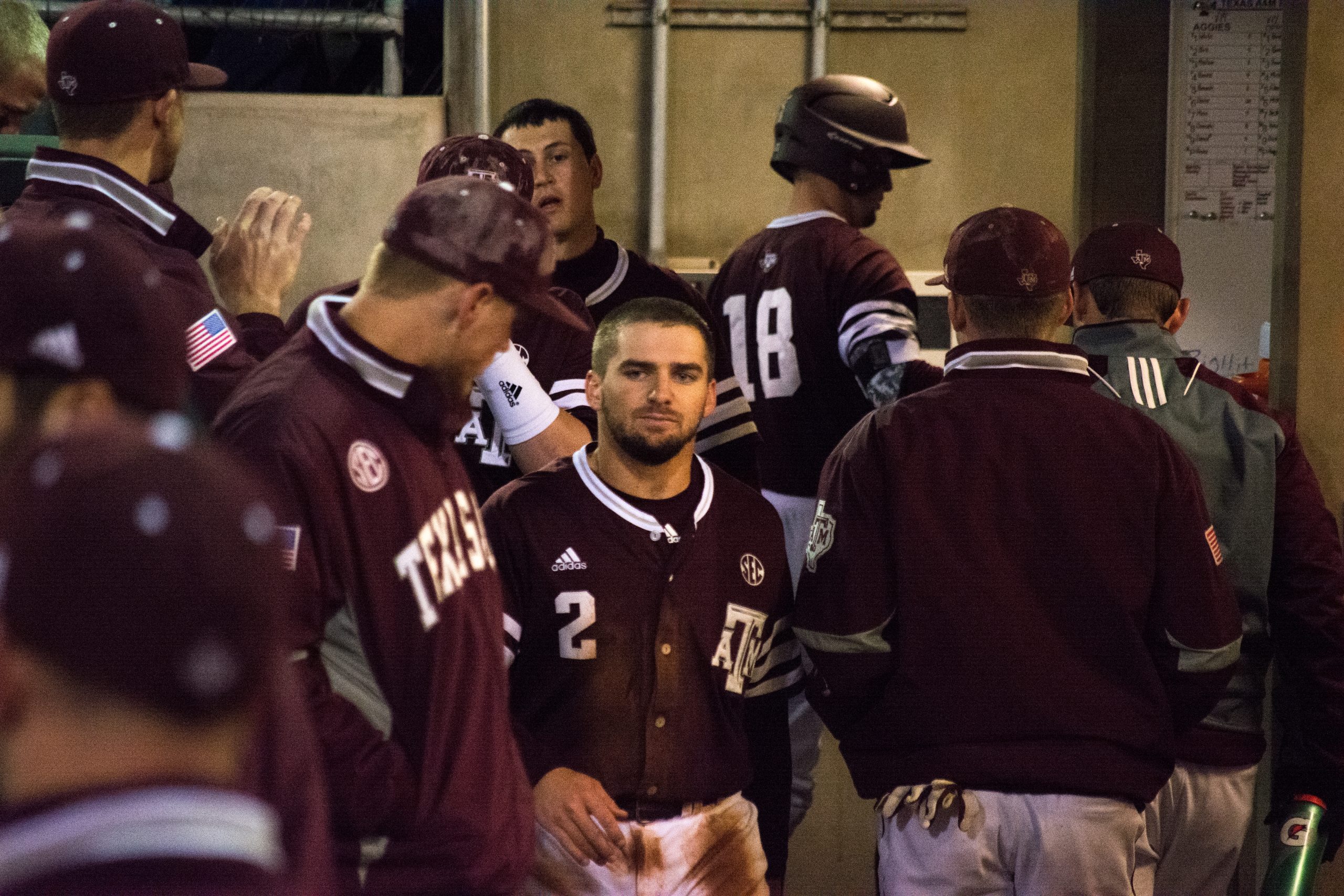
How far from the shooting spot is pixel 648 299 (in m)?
3.69

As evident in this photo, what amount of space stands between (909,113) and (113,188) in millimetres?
5067

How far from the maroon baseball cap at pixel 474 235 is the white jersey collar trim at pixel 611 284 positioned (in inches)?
78.9

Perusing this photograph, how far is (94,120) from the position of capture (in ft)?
10.3

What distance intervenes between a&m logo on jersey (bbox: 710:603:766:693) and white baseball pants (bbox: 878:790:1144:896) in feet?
1.51

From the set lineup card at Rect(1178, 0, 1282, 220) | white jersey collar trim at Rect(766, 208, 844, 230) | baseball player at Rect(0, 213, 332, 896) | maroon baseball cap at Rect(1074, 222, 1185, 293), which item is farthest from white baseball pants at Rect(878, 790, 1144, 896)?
lineup card at Rect(1178, 0, 1282, 220)

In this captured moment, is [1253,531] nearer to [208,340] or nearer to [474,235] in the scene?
[474,235]

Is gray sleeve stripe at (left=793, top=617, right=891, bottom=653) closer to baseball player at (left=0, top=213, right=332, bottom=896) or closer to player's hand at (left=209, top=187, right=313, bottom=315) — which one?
player's hand at (left=209, top=187, right=313, bottom=315)

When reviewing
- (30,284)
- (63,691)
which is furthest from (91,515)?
(30,284)

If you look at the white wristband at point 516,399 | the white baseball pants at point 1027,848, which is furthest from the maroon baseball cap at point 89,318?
the white baseball pants at point 1027,848

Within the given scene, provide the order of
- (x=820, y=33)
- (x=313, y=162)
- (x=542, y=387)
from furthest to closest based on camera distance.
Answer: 1. (x=820, y=33)
2. (x=313, y=162)
3. (x=542, y=387)

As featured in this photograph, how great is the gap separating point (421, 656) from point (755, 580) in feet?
4.82

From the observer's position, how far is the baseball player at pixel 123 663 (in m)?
0.97

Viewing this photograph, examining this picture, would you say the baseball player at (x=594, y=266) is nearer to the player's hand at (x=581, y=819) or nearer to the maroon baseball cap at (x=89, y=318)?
the player's hand at (x=581, y=819)

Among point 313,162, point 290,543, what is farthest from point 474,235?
point 313,162
